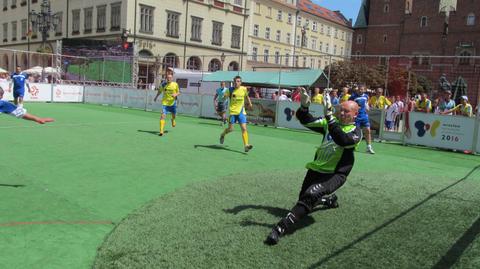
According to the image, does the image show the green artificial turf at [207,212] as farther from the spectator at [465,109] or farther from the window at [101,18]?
the window at [101,18]

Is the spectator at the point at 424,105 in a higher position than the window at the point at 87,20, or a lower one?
lower

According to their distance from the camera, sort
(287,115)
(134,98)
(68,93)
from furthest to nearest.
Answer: (68,93)
(134,98)
(287,115)

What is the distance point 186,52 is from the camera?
51.6 metres

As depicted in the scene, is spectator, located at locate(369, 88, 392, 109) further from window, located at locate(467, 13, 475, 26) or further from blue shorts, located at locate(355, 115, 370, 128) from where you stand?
window, located at locate(467, 13, 475, 26)

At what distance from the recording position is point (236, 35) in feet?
189

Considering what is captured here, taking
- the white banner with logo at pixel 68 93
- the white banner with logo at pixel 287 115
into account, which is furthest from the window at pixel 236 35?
the white banner with logo at pixel 287 115

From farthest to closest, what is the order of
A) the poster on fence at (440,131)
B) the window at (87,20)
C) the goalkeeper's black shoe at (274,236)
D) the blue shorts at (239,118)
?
the window at (87,20), the poster on fence at (440,131), the blue shorts at (239,118), the goalkeeper's black shoe at (274,236)

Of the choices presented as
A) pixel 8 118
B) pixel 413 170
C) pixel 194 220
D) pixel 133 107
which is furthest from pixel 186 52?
pixel 194 220

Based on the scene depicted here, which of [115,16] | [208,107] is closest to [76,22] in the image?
[115,16]

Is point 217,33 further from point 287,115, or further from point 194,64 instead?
point 287,115

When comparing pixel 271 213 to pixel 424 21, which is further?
pixel 424 21

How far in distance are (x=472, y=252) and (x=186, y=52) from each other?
49.1 meters

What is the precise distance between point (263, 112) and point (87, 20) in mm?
38134

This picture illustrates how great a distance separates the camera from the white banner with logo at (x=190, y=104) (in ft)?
77.4
